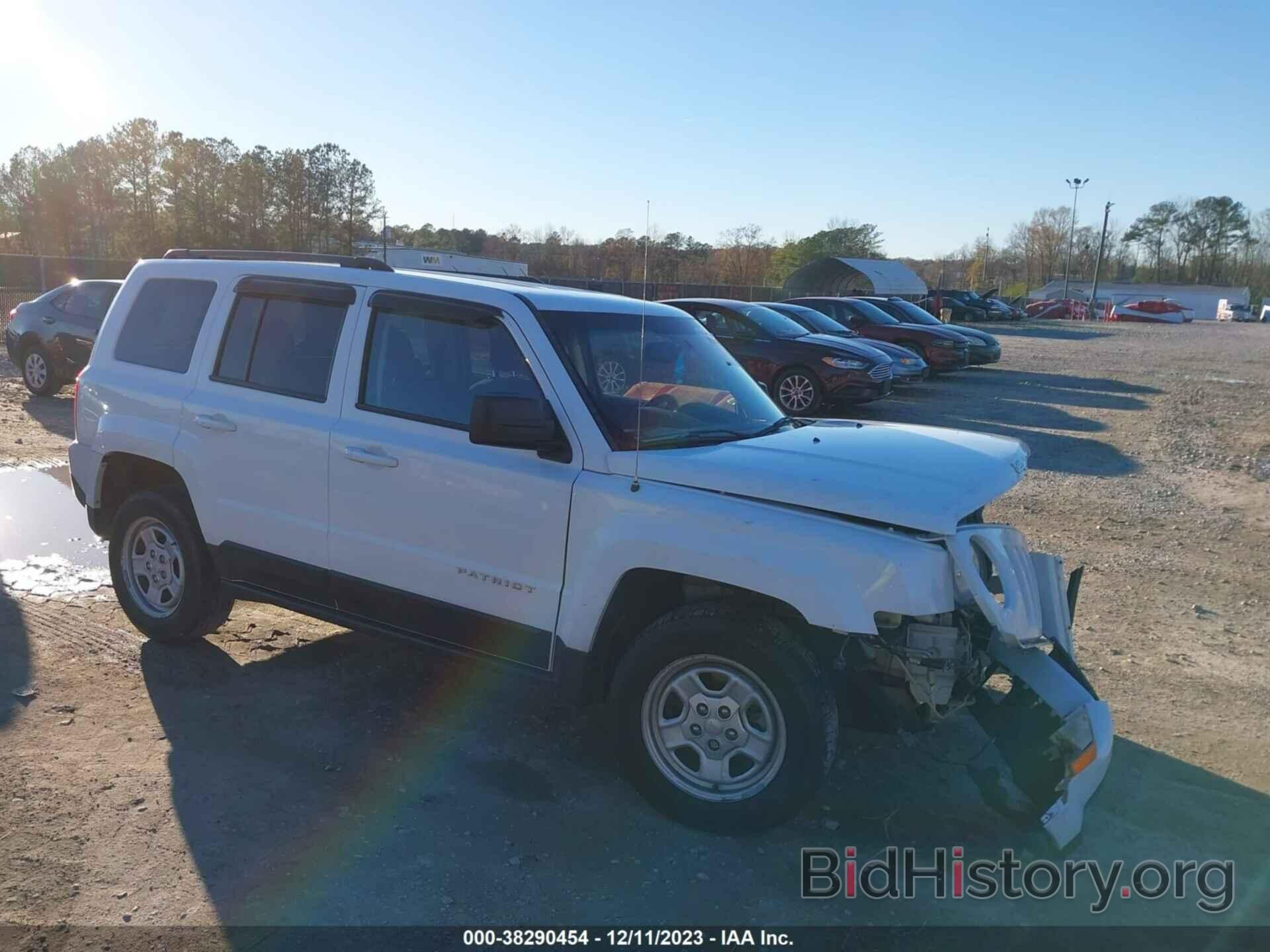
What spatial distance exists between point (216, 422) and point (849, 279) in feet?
151

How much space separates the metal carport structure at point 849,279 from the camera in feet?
154

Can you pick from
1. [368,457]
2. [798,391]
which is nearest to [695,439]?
[368,457]

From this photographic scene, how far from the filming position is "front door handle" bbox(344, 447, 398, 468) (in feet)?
14.1

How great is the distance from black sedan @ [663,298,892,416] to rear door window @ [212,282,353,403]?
9.27 meters

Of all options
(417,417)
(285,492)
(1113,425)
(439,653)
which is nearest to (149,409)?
(285,492)

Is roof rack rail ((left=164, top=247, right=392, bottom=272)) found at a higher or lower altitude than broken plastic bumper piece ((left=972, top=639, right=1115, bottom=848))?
higher

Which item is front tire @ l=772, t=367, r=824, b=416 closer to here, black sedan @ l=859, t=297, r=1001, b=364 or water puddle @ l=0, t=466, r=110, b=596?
black sedan @ l=859, t=297, r=1001, b=364

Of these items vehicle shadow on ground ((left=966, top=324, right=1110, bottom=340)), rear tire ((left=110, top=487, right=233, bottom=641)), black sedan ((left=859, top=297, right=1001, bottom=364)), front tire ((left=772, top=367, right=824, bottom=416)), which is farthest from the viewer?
vehicle shadow on ground ((left=966, top=324, right=1110, bottom=340))

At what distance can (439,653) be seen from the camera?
4355 millimetres

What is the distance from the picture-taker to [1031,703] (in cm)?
361

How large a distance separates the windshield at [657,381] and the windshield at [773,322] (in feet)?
32.8

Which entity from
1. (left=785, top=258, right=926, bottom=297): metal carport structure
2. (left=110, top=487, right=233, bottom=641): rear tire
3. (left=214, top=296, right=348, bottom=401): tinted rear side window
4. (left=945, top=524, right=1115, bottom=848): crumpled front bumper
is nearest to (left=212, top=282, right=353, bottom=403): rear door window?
(left=214, top=296, right=348, bottom=401): tinted rear side window

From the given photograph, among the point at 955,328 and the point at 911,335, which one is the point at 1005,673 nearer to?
the point at 911,335

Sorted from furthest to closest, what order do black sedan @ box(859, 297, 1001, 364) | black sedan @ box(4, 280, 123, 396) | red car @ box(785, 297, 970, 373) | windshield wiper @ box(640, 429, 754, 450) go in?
black sedan @ box(859, 297, 1001, 364) → red car @ box(785, 297, 970, 373) → black sedan @ box(4, 280, 123, 396) → windshield wiper @ box(640, 429, 754, 450)
